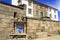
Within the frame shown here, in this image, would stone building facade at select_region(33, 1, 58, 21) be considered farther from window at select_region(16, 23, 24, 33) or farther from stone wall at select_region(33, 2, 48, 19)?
window at select_region(16, 23, 24, 33)

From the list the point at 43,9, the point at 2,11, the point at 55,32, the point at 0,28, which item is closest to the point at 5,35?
the point at 0,28

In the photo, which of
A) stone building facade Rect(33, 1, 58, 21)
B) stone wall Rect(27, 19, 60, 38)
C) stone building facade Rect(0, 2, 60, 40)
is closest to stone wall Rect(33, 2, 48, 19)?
stone building facade Rect(33, 1, 58, 21)

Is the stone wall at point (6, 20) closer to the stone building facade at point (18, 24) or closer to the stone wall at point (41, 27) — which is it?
the stone building facade at point (18, 24)

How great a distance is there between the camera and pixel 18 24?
2061 centimetres

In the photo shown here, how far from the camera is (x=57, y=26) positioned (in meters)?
25.8

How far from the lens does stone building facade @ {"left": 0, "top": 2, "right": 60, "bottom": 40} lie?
1873 centimetres

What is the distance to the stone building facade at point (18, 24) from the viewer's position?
1873 cm

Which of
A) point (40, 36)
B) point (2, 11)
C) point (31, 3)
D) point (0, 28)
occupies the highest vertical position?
point (31, 3)

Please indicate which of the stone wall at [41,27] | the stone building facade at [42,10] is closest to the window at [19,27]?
the stone wall at [41,27]

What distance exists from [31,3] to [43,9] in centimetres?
601

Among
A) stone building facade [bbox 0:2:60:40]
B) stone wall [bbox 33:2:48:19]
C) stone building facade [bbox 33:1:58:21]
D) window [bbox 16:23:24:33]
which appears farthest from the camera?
stone building facade [bbox 33:1:58:21]

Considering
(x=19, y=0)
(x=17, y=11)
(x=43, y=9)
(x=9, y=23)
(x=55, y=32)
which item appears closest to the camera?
(x=9, y=23)

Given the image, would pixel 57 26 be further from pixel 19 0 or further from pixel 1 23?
pixel 19 0

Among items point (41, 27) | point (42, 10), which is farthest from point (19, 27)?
point (42, 10)
